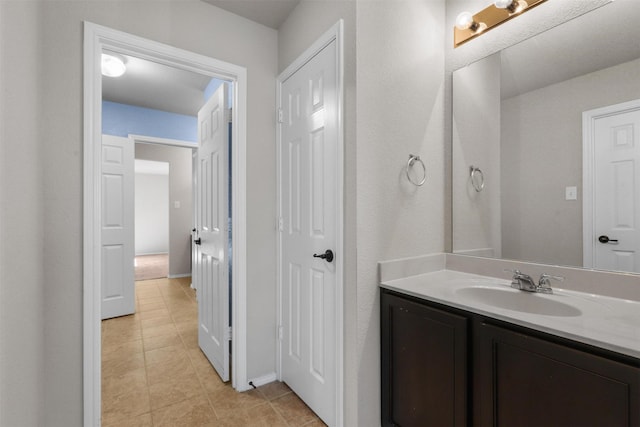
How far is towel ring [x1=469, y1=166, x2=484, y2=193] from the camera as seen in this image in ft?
5.31

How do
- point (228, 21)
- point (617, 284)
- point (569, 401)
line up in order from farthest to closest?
point (228, 21), point (617, 284), point (569, 401)

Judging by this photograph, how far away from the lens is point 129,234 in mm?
3449

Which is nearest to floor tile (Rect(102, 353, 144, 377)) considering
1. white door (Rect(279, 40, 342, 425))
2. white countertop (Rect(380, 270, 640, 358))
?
white door (Rect(279, 40, 342, 425))

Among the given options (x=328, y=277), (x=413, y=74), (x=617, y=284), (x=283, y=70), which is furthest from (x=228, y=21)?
(x=617, y=284)

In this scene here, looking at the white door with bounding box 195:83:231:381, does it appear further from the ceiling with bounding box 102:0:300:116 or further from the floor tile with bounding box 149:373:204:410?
the ceiling with bounding box 102:0:300:116

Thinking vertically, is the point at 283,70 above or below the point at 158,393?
above

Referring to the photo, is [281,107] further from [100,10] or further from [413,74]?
[100,10]

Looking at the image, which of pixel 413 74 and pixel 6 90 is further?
pixel 413 74

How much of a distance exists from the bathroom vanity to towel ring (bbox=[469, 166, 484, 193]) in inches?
18.9

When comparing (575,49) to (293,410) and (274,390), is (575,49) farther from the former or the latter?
(274,390)

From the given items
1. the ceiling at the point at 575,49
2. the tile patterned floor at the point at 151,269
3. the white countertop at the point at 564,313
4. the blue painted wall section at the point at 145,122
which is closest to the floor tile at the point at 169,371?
the white countertop at the point at 564,313

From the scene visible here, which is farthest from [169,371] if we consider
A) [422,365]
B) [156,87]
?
[156,87]

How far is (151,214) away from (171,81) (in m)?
6.74

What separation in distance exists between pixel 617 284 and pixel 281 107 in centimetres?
193
